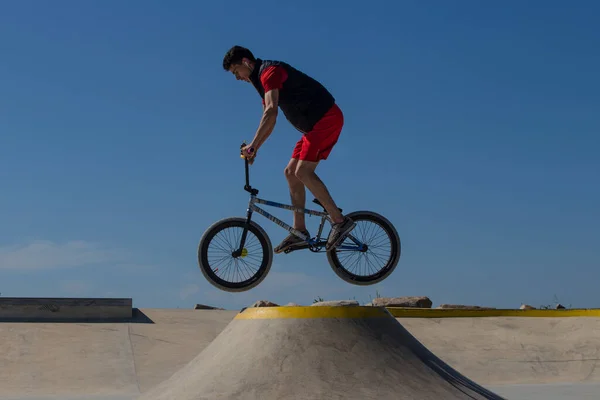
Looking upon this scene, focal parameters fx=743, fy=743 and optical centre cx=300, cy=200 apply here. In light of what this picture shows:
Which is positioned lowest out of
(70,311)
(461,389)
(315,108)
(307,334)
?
(461,389)

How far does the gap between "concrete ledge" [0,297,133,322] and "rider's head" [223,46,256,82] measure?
6508 millimetres

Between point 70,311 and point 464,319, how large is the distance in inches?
289

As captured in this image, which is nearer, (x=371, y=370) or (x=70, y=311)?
(x=371, y=370)

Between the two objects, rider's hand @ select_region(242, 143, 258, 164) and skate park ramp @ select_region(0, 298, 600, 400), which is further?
skate park ramp @ select_region(0, 298, 600, 400)

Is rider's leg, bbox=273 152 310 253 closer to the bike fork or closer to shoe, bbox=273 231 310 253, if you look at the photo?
shoe, bbox=273 231 310 253

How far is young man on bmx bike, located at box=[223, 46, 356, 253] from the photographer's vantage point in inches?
332

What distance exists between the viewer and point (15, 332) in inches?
487

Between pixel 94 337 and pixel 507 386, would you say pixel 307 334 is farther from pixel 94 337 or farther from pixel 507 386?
pixel 94 337

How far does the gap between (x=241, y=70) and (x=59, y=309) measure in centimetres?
681

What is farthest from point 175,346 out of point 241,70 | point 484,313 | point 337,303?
point 484,313

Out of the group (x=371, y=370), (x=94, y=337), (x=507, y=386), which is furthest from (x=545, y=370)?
(x=94, y=337)

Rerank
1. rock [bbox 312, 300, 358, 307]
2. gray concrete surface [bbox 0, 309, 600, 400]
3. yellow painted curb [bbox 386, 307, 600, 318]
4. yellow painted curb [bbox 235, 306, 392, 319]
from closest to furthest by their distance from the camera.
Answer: yellow painted curb [bbox 235, 306, 392, 319], rock [bbox 312, 300, 358, 307], gray concrete surface [bbox 0, 309, 600, 400], yellow painted curb [bbox 386, 307, 600, 318]

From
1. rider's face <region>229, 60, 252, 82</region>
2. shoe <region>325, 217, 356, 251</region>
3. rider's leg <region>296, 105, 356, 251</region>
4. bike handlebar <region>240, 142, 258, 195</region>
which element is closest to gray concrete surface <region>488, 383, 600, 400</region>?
shoe <region>325, 217, 356, 251</region>

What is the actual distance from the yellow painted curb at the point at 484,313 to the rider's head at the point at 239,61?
289 inches
